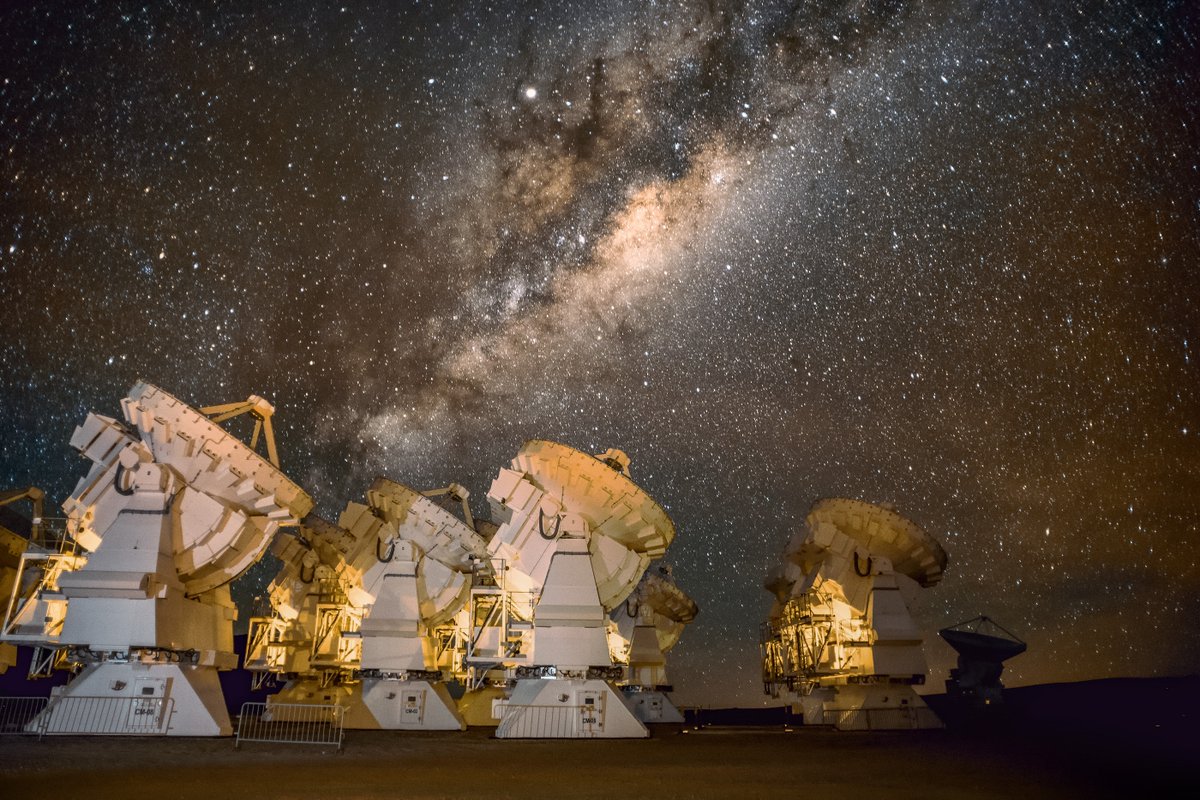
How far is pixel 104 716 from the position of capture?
17375 mm

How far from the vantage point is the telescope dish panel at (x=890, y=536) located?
2766cm

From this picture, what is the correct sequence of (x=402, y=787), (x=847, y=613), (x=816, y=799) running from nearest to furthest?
(x=816, y=799) < (x=402, y=787) < (x=847, y=613)

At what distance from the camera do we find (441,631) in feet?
96.7

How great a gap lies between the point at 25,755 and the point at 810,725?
2448 cm

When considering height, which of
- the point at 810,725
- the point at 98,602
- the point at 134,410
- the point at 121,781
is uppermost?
the point at 134,410

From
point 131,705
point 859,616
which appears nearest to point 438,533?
point 131,705

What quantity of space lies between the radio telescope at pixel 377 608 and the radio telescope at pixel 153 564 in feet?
16.9

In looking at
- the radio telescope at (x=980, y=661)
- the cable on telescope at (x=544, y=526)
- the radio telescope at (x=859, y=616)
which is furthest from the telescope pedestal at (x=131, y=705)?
the radio telescope at (x=980, y=661)

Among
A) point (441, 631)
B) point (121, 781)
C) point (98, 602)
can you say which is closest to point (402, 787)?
point (121, 781)

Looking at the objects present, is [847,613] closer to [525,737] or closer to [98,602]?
[525,737]

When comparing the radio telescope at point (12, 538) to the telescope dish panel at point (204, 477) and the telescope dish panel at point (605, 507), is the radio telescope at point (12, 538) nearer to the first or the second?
the telescope dish panel at point (204, 477)

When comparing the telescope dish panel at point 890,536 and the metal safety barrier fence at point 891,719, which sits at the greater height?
the telescope dish panel at point 890,536

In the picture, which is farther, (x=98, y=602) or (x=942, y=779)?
(x=98, y=602)

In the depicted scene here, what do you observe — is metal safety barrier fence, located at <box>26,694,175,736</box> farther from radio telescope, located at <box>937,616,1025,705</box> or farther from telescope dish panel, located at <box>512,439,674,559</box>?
radio telescope, located at <box>937,616,1025,705</box>
